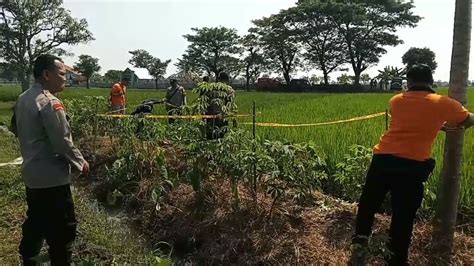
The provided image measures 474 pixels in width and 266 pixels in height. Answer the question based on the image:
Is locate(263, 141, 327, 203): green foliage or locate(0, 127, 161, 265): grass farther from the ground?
locate(263, 141, 327, 203): green foliage

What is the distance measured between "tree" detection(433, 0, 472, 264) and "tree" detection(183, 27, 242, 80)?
57.6m

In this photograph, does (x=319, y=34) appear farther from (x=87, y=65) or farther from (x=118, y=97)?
(x=118, y=97)

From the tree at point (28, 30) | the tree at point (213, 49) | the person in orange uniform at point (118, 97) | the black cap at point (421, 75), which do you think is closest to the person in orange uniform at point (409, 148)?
the black cap at point (421, 75)

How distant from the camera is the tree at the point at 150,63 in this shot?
7112cm

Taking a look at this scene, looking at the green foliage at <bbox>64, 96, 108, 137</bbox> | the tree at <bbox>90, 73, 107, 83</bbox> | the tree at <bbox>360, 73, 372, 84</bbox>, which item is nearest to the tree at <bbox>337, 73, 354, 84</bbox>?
the tree at <bbox>360, 73, 372, 84</bbox>

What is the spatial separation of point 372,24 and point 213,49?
2069 centimetres

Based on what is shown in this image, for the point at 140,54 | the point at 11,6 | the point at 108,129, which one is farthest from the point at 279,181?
the point at 140,54

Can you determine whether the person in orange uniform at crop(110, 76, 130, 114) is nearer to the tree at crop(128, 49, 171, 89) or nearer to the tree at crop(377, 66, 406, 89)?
the tree at crop(377, 66, 406, 89)

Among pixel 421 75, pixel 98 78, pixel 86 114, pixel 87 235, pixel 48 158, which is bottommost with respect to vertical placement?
pixel 87 235

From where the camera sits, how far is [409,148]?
3.41 m

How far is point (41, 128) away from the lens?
3.30 m

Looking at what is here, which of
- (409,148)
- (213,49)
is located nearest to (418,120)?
(409,148)

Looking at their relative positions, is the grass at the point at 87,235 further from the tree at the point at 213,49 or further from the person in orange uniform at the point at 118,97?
the tree at the point at 213,49

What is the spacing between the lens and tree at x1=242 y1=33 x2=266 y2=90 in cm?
5862
